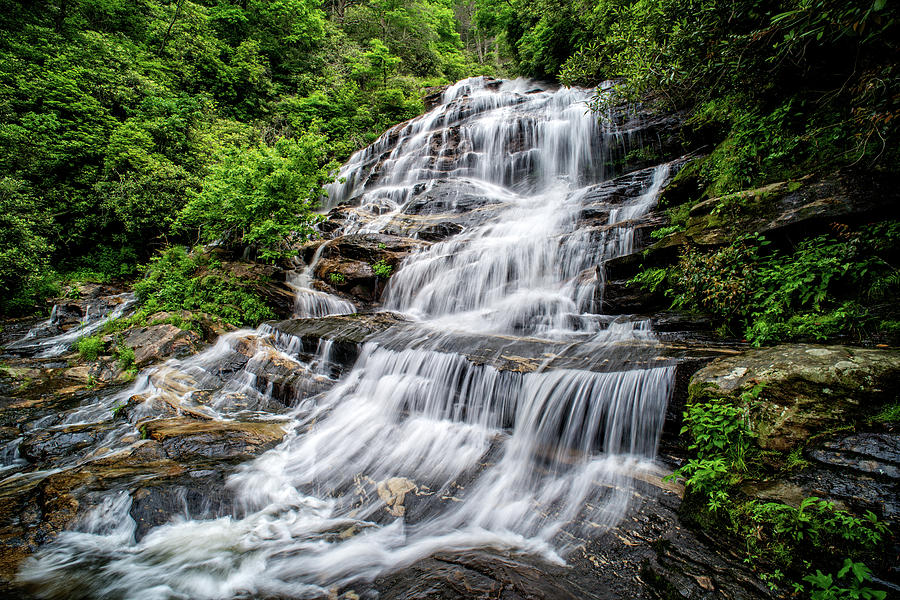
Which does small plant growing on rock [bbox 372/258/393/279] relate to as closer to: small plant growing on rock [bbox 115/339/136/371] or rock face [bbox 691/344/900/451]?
small plant growing on rock [bbox 115/339/136/371]

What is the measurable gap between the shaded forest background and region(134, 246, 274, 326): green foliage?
3.91 ft

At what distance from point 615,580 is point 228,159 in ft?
38.6

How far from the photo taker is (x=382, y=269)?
975 centimetres

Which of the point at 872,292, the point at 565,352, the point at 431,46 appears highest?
the point at 431,46

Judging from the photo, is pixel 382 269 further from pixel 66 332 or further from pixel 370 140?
pixel 370 140

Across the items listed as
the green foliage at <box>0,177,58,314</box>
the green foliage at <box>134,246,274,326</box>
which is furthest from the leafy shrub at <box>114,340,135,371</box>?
the green foliage at <box>0,177,58,314</box>

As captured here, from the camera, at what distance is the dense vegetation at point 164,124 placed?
30.6 feet

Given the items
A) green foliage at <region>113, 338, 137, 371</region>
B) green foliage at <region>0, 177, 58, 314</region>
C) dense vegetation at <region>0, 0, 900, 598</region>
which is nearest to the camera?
dense vegetation at <region>0, 0, 900, 598</region>

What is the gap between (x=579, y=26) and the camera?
1638 centimetres

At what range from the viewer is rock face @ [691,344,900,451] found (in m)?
2.51

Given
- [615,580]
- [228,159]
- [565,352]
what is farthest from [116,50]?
[615,580]

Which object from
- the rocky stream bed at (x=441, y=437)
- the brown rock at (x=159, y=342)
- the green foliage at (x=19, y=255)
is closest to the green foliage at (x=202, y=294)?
the rocky stream bed at (x=441, y=437)

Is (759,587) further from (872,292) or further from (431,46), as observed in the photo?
(431,46)

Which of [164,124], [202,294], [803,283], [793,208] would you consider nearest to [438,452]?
[803,283]
